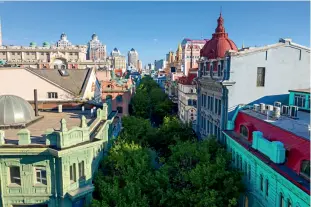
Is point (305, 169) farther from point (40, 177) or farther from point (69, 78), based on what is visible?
point (69, 78)

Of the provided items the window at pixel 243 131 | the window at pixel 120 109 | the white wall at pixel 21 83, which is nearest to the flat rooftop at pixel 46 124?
the white wall at pixel 21 83

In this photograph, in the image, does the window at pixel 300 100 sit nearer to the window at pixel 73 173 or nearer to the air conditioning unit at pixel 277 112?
the air conditioning unit at pixel 277 112

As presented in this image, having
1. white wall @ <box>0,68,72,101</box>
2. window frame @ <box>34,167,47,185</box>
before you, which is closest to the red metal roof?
window frame @ <box>34,167,47,185</box>

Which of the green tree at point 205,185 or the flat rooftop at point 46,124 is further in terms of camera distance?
the flat rooftop at point 46,124

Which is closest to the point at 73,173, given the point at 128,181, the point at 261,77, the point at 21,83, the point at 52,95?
the point at 128,181

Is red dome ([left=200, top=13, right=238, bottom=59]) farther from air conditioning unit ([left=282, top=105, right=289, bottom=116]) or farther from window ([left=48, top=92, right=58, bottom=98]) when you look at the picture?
window ([left=48, top=92, right=58, bottom=98])
